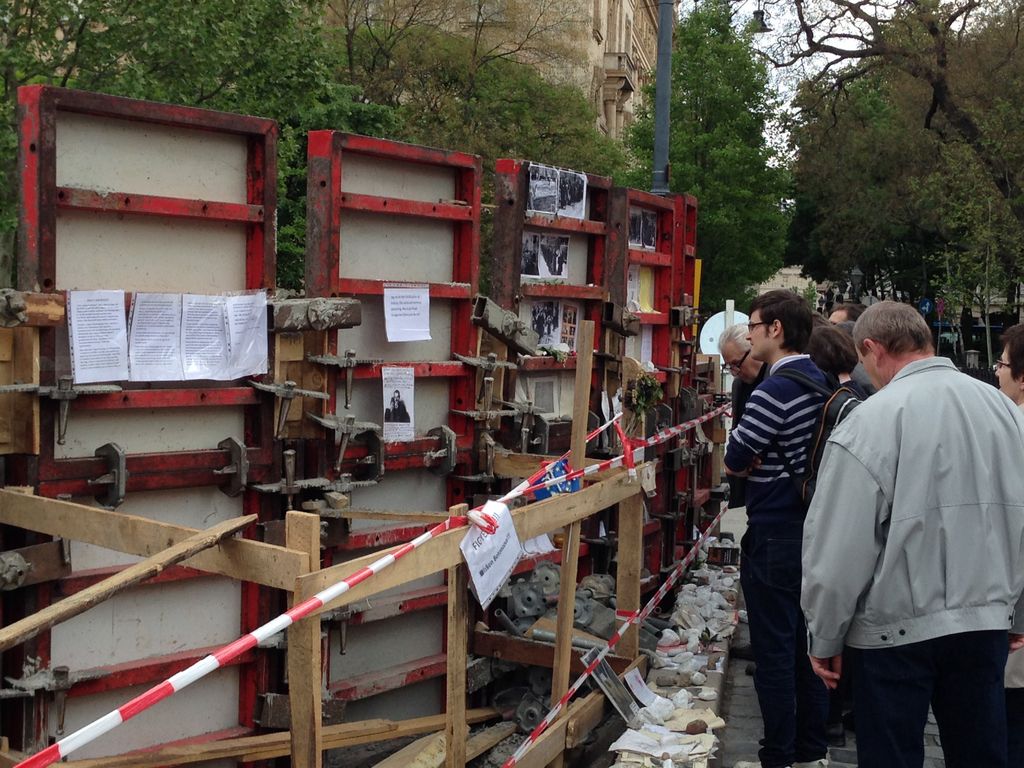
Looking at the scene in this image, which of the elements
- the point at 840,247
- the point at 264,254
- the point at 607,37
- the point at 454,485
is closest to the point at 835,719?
the point at 454,485

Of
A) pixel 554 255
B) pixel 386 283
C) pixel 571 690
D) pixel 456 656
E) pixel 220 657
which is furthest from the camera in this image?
pixel 554 255

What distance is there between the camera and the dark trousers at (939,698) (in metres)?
3.82

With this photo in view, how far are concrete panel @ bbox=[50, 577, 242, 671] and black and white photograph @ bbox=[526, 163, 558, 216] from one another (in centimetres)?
280

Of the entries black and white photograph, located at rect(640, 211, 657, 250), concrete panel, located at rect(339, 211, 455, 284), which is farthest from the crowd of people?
black and white photograph, located at rect(640, 211, 657, 250)

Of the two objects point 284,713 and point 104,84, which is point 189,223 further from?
point 104,84

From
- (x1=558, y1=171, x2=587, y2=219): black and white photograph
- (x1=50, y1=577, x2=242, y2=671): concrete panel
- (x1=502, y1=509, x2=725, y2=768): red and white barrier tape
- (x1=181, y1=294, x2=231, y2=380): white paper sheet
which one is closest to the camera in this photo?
(x1=50, y1=577, x2=242, y2=671): concrete panel

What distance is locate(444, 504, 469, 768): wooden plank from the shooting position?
13.6ft

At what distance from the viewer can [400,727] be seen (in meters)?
5.28

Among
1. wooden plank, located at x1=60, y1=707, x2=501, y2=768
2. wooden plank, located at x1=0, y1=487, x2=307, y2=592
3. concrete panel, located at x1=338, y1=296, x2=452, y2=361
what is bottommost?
wooden plank, located at x1=60, y1=707, x2=501, y2=768

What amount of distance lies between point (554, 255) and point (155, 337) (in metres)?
2.99

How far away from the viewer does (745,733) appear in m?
6.55

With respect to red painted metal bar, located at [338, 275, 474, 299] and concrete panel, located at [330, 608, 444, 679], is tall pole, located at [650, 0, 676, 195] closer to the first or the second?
red painted metal bar, located at [338, 275, 474, 299]

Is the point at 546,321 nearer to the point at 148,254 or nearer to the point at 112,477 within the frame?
the point at 148,254

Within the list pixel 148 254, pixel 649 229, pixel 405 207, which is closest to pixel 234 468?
pixel 148 254
